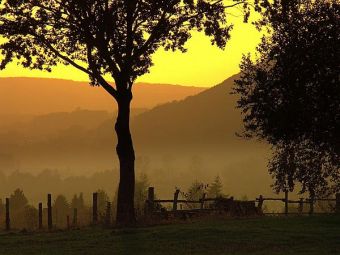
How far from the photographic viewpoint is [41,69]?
1683 inches

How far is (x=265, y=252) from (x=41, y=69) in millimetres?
22764

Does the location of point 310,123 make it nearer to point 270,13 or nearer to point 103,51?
point 270,13

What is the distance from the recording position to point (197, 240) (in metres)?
28.7

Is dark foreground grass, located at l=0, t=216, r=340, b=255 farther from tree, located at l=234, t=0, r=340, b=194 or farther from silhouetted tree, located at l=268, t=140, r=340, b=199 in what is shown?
silhouetted tree, located at l=268, t=140, r=340, b=199

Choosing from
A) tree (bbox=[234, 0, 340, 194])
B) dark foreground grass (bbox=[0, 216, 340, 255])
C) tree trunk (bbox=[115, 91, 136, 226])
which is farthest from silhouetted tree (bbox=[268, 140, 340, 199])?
tree trunk (bbox=[115, 91, 136, 226])

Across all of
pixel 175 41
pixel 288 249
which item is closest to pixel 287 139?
pixel 175 41

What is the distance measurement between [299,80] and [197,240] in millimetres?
14274

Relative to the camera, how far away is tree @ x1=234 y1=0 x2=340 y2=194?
1513 inches

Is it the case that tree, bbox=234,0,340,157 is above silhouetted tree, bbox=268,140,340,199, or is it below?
above

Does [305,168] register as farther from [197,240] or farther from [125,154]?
[197,240]

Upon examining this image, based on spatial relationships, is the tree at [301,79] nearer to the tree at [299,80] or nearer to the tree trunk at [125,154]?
the tree at [299,80]

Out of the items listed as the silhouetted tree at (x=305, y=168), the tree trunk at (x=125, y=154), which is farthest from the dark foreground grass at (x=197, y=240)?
the silhouetted tree at (x=305, y=168)

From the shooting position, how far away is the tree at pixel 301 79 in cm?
3841

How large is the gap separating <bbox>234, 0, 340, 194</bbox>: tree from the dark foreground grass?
600 cm
